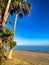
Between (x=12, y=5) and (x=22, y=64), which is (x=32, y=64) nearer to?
(x=22, y=64)

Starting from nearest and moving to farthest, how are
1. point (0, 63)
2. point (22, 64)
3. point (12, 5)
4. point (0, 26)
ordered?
point (0, 63), point (0, 26), point (22, 64), point (12, 5)

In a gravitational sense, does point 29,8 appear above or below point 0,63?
above

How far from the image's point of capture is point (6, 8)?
24578 mm

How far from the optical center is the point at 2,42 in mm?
21703

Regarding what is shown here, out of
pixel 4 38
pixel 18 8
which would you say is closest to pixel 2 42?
pixel 4 38

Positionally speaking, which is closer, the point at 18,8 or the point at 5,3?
the point at 5,3

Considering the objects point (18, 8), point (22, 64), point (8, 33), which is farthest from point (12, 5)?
point (22, 64)

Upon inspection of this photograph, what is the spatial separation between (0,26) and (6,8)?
3981 mm

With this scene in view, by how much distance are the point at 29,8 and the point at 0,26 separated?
27.9ft

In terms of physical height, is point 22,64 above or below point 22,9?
below

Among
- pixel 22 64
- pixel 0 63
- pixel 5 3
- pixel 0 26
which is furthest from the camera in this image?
pixel 5 3

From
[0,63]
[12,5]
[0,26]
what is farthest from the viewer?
[12,5]

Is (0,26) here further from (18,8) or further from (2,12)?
(18,8)

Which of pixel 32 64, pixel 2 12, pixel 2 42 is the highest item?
pixel 2 12
